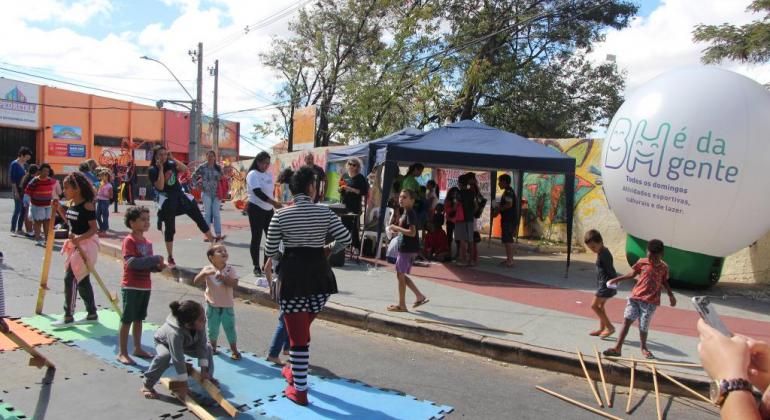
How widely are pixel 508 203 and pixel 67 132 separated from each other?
31.2 metres

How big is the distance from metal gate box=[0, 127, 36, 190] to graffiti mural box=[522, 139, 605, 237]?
2940 centimetres

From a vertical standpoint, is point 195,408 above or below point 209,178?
below

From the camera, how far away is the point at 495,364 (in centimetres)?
563

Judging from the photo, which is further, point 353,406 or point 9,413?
point 353,406

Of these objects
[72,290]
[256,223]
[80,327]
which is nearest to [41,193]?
[256,223]

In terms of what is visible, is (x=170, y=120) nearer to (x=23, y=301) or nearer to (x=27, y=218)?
(x=27, y=218)

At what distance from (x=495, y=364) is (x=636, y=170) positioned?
4.07 m

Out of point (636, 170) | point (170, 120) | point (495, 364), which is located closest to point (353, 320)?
point (495, 364)

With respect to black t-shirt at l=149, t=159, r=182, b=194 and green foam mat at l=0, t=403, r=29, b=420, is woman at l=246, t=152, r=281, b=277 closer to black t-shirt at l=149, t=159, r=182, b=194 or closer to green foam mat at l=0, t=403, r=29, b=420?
black t-shirt at l=149, t=159, r=182, b=194

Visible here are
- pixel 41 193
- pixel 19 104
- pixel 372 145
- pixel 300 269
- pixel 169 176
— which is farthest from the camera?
pixel 19 104

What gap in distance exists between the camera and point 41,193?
10.8 meters

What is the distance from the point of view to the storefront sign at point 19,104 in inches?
1201

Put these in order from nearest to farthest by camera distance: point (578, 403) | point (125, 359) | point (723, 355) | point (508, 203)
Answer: point (723, 355) < point (578, 403) < point (125, 359) < point (508, 203)

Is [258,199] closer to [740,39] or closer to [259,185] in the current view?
[259,185]
